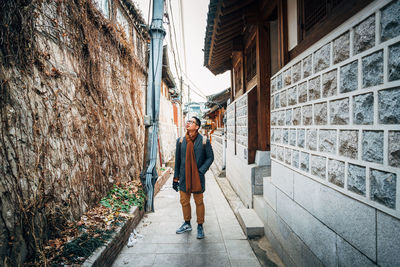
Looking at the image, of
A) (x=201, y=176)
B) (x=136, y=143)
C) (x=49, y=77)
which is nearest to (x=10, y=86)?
(x=49, y=77)

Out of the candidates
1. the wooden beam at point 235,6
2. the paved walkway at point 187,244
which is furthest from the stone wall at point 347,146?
the wooden beam at point 235,6

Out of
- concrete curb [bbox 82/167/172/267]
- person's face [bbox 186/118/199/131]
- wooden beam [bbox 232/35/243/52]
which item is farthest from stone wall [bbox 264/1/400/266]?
wooden beam [bbox 232/35/243/52]

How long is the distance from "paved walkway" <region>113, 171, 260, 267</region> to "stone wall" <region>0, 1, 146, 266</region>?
1.18 metres

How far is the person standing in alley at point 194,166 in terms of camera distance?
3469 mm

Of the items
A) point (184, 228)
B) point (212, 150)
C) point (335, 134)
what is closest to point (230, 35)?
point (212, 150)

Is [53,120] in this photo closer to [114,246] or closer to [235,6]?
[114,246]

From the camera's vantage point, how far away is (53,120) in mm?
2887

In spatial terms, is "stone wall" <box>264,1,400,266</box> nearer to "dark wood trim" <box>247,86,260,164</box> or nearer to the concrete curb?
"dark wood trim" <box>247,86,260,164</box>

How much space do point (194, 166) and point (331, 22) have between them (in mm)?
2715

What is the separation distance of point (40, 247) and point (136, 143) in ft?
13.1

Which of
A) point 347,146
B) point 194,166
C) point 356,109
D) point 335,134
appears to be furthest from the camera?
point 194,166

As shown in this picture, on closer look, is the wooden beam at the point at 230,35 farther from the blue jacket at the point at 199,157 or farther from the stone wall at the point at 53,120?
the blue jacket at the point at 199,157

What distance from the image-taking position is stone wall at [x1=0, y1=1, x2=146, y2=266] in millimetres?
2215

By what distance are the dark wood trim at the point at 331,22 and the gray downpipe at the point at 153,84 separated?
9.53 feet
